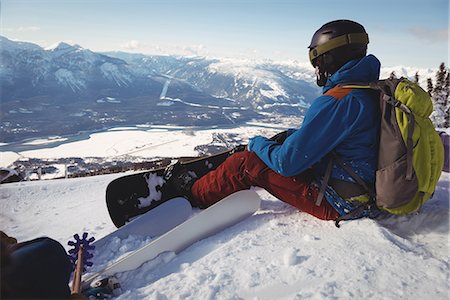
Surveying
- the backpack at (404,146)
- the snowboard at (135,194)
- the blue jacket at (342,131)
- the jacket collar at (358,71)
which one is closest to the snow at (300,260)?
the snowboard at (135,194)

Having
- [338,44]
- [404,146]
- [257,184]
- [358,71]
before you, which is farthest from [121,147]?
[404,146]

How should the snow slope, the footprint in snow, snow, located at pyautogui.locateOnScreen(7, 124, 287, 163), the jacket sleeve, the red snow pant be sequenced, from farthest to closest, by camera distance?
snow, located at pyautogui.locateOnScreen(7, 124, 287, 163), the red snow pant, the jacket sleeve, the footprint in snow, the snow slope

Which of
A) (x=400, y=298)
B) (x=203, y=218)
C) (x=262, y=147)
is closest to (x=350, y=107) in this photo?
(x=262, y=147)

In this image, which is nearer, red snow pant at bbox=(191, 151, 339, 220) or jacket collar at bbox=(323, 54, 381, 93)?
jacket collar at bbox=(323, 54, 381, 93)

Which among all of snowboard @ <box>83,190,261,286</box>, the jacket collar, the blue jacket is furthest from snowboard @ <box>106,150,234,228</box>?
the jacket collar

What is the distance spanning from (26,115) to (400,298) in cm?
15361

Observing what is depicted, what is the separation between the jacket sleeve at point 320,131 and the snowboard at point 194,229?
729 mm

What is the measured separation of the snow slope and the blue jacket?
56 cm

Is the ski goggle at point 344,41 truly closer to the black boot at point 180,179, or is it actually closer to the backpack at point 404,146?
the backpack at point 404,146

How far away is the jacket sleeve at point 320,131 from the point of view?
2.54m

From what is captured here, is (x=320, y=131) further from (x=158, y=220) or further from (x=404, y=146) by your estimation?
(x=158, y=220)

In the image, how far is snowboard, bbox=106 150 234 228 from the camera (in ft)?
11.6

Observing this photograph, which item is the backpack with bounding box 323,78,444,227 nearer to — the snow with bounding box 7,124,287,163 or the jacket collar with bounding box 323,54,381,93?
the jacket collar with bounding box 323,54,381,93

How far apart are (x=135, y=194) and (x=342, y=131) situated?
2.30 metres
